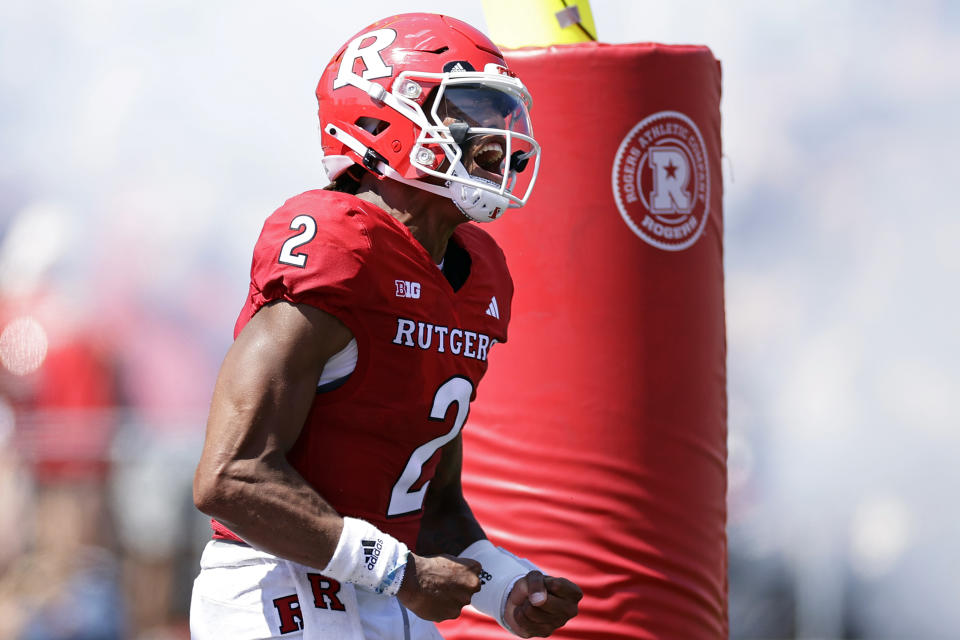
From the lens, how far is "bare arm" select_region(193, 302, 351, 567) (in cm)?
155

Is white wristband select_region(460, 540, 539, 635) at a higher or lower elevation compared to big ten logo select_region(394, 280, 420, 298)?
lower

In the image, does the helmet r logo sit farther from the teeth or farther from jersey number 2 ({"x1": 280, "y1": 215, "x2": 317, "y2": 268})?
jersey number 2 ({"x1": 280, "y1": 215, "x2": 317, "y2": 268})

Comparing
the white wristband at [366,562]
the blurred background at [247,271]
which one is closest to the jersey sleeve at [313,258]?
the white wristband at [366,562]

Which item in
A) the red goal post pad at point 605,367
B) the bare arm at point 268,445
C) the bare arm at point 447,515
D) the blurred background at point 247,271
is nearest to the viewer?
the bare arm at point 268,445

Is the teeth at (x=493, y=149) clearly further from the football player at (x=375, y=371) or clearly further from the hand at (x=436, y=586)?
the hand at (x=436, y=586)

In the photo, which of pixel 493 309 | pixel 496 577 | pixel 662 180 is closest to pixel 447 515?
pixel 496 577

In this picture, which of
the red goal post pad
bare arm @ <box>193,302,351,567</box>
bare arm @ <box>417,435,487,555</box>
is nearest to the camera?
bare arm @ <box>193,302,351,567</box>

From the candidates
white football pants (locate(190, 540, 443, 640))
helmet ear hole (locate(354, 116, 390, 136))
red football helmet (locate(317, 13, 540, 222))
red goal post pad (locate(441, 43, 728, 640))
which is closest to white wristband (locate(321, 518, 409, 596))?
white football pants (locate(190, 540, 443, 640))

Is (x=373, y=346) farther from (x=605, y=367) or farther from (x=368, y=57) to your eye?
(x=605, y=367)

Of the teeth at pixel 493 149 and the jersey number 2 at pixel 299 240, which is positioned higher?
the teeth at pixel 493 149

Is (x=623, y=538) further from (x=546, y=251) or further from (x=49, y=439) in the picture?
(x=49, y=439)

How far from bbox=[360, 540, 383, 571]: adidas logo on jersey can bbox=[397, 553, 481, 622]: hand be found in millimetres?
50

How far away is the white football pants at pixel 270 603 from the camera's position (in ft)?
5.52

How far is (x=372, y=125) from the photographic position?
6.34ft
